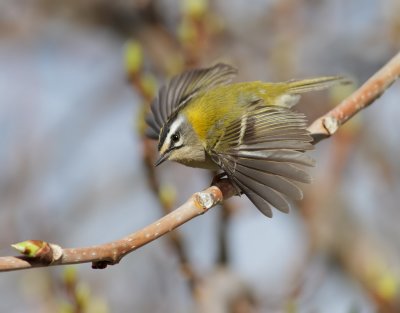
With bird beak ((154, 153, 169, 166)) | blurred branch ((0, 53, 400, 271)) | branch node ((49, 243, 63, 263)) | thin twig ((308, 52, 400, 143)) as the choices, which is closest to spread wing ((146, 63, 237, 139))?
bird beak ((154, 153, 169, 166))

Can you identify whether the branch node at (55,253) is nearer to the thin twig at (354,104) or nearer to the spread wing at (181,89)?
the thin twig at (354,104)

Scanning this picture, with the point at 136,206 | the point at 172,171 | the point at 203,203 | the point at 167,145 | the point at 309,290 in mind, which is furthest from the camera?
the point at 136,206

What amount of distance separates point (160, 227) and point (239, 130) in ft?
4.30

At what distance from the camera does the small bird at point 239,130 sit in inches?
99.7

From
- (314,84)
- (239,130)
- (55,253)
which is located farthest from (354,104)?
(55,253)

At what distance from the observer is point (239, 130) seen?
317 cm

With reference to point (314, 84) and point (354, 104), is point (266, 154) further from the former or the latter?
point (314, 84)

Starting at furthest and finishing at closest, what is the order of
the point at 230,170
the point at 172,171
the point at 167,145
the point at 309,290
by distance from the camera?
the point at 172,171 → the point at 309,290 → the point at 167,145 → the point at 230,170

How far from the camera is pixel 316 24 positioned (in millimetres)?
5559

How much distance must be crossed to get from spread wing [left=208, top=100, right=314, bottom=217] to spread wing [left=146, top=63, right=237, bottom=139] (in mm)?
274

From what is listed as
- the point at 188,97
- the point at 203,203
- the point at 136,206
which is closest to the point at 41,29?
the point at 136,206

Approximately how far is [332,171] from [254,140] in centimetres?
89

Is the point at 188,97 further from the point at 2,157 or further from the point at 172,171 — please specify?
the point at 2,157

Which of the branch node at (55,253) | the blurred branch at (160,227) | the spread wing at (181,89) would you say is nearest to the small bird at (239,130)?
the spread wing at (181,89)
